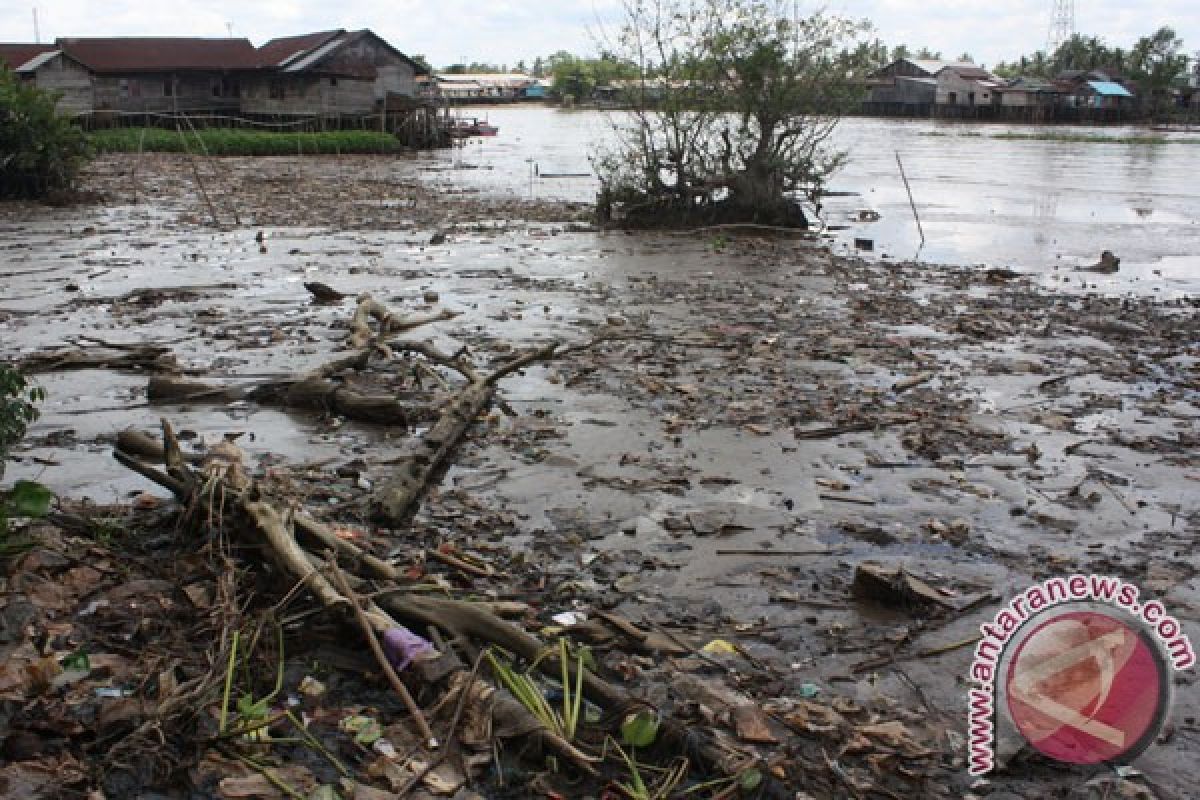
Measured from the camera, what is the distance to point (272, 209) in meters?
20.3

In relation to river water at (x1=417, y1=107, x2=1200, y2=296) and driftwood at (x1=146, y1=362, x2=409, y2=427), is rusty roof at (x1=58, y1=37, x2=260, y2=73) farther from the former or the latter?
driftwood at (x1=146, y1=362, x2=409, y2=427)

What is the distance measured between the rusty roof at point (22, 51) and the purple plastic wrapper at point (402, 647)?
53582 mm

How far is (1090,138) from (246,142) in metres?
51.5

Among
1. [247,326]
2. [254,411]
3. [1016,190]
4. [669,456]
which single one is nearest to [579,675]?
[669,456]

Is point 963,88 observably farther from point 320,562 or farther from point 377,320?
point 320,562

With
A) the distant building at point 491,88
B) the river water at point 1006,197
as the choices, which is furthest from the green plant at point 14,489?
the distant building at point 491,88

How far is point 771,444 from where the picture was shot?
6398 mm

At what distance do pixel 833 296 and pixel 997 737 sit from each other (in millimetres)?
8983

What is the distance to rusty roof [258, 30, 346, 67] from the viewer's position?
48.3 metres

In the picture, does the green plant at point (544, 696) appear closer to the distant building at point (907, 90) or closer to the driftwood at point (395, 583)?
the driftwood at point (395, 583)

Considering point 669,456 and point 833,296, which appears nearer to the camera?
point 669,456

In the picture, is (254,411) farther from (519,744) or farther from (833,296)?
(833,296)

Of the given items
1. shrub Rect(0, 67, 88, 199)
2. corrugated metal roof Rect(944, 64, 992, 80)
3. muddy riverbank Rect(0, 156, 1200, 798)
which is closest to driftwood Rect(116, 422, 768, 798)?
muddy riverbank Rect(0, 156, 1200, 798)

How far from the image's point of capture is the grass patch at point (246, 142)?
125 ft
